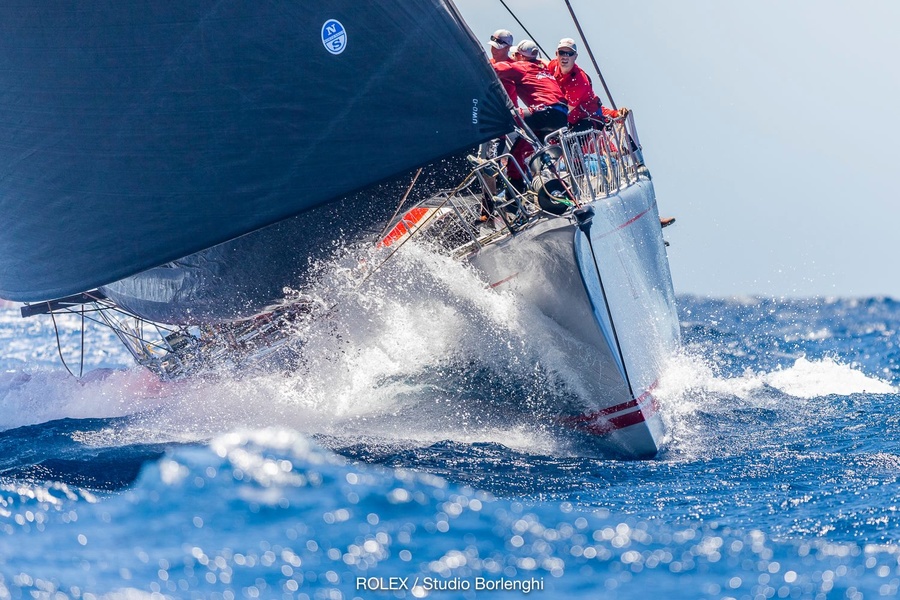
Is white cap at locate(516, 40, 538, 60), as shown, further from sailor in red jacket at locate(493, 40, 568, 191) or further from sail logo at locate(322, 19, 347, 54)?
sail logo at locate(322, 19, 347, 54)

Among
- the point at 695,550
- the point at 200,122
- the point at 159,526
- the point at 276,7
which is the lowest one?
the point at 695,550

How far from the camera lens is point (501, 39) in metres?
7.47

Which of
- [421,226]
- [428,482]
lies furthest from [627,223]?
[428,482]

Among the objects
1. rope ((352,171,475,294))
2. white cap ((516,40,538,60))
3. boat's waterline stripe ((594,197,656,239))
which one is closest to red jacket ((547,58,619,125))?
white cap ((516,40,538,60))

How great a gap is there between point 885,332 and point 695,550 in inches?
559

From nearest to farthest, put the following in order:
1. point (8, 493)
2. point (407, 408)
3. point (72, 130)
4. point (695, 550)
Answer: point (695, 550) < point (8, 493) < point (72, 130) < point (407, 408)

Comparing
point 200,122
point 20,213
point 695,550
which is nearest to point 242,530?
point 695,550

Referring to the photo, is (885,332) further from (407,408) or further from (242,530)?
(242,530)

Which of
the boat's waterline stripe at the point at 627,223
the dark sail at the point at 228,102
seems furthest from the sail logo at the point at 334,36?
the boat's waterline stripe at the point at 627,223

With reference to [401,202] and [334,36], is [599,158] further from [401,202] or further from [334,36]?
[334,36]

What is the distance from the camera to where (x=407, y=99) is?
5859 mm

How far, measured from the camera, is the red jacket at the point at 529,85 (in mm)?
7180

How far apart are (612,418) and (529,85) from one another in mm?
2512

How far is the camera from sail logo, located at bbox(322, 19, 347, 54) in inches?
224
